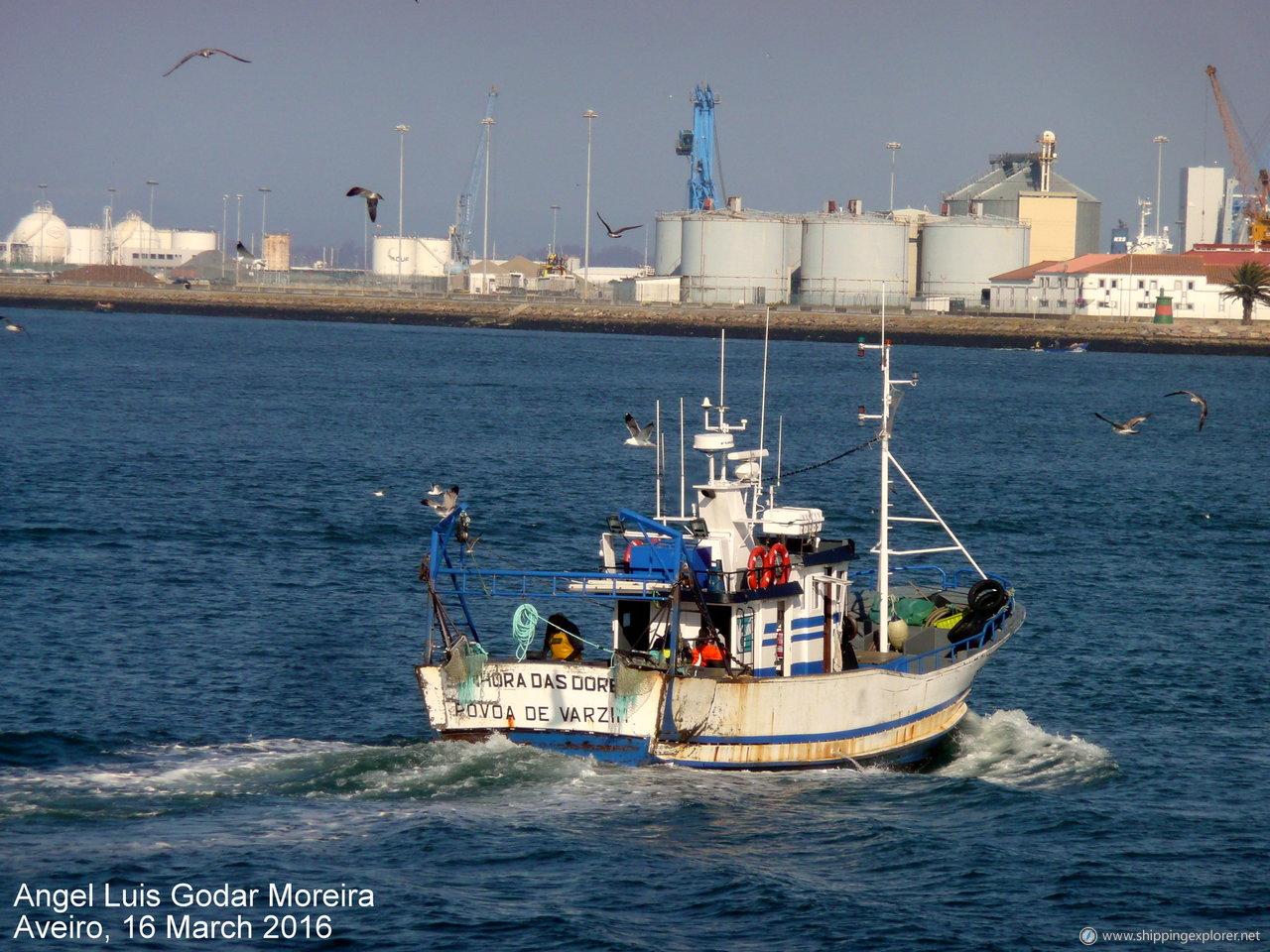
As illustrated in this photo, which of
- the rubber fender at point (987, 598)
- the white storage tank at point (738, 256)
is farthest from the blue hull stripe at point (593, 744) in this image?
the white storage tank at point (738, 256)

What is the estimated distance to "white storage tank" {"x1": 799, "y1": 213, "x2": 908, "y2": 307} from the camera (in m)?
162

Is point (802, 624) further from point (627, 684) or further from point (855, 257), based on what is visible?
point (855, 257)

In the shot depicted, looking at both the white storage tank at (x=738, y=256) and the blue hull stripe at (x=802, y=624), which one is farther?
the white storage tank at (x=738, y=256)

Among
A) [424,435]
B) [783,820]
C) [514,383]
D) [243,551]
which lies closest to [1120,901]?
[783,820]

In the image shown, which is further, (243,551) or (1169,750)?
(243,551)

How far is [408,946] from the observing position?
55.5 feet

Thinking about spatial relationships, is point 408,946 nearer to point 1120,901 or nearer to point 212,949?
point 212,949

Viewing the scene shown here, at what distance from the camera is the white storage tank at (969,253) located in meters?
161

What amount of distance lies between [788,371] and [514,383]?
23.4 m

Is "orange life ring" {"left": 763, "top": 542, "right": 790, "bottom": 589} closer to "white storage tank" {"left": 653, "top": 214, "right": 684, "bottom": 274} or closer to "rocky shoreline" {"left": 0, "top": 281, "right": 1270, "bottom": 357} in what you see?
"rocky shoreline" {"left": 0, "top": 281, "right": 1270, "bottom": 357}

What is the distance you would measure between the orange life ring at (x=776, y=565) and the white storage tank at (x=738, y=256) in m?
144

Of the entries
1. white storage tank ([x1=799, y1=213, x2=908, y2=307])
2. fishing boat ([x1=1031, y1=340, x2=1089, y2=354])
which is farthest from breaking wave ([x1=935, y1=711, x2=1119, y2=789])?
white storage tank ([x1=799, y1=213, x2=908, y2=307])
